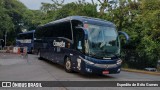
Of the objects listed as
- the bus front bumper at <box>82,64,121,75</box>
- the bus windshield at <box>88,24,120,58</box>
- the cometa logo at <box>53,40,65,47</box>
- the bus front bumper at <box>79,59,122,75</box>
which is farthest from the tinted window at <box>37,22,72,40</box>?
the bus front bumper at <box>82,64,121,75</box>

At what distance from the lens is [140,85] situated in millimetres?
13867

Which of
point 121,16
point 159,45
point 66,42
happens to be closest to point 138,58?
point 159,45

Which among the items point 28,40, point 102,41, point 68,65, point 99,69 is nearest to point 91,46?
point 102,41

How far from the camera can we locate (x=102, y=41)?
51.9 ft

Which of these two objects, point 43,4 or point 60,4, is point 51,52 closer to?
point 60,4

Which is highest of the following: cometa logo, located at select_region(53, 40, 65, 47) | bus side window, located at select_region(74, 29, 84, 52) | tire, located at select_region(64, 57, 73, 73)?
bus side window, located at select_region(74, 29, 84, 52)

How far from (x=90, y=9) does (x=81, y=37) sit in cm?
2000

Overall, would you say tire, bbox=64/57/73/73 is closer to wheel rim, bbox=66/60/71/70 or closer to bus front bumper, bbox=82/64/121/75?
wheel rim, bbox=66/60/71/70

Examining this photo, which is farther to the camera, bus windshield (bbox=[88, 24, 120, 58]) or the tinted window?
→ the tinted window

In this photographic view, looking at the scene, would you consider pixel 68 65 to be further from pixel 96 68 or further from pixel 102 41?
pixel 102 41

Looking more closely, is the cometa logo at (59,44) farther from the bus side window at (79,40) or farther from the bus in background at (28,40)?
the bus in background at (28,40)

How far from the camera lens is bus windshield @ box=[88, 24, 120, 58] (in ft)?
51.2

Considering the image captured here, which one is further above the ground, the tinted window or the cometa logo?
the tinted window

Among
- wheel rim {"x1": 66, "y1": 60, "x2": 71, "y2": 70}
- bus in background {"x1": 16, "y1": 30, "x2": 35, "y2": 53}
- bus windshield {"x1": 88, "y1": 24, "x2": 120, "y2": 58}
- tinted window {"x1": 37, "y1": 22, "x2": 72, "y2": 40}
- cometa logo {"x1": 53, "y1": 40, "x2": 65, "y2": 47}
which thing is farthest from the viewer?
bus in background {"x1": 16, "y1": 30, "x2": 35, "y2": 53}
